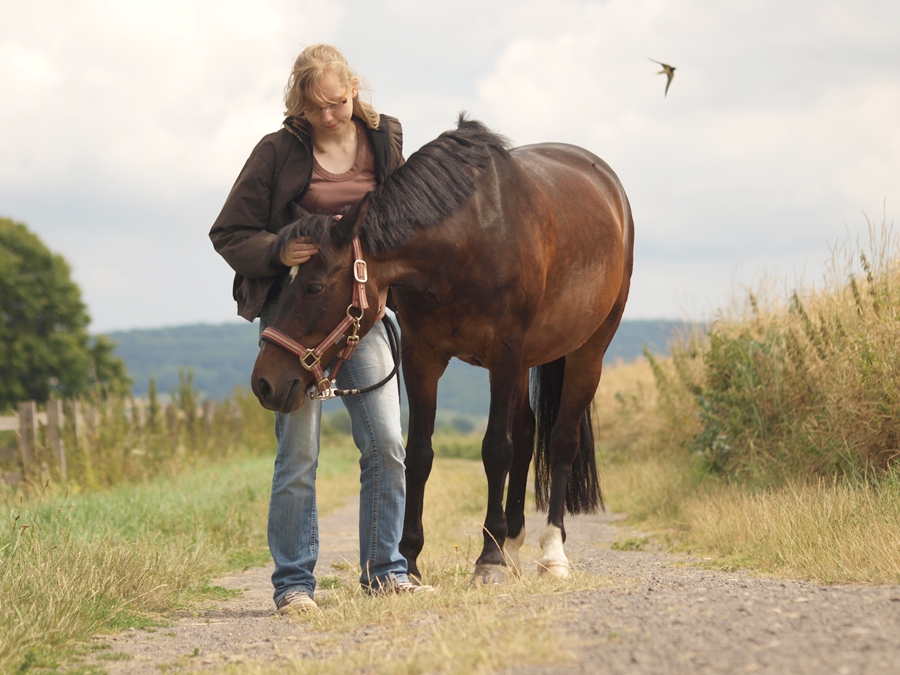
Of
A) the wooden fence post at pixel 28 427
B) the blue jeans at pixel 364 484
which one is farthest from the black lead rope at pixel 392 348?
the wooden fence post at pixel 28 427

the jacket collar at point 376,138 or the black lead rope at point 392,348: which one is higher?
the jacket collar at point 376,138

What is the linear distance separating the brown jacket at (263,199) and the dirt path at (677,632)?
54.9 inches

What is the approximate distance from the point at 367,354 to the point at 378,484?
0.60 m

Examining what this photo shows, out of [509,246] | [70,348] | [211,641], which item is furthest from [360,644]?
[70,348]

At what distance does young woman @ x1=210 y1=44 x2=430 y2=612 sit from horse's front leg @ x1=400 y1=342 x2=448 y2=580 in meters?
0.15

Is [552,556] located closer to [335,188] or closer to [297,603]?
[297,603]

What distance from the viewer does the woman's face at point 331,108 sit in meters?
3.95

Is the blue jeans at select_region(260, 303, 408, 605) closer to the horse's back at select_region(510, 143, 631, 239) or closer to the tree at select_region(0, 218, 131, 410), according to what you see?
the horse's back at select_region(510, 143, 631, 239)

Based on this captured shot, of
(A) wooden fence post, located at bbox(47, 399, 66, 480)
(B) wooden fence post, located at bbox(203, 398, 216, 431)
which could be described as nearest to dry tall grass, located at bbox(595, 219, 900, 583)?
(A) wooden fence post, located at bbox(47, 399, 66, 480)

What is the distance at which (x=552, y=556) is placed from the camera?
4.85 m

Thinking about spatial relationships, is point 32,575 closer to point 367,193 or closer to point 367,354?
point 367,354

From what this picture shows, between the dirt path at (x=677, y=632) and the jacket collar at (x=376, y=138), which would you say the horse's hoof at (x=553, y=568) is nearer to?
the dirt path at (x=677, y=632)

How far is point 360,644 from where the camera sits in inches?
119

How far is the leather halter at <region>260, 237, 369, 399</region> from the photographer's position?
3.81 metres
